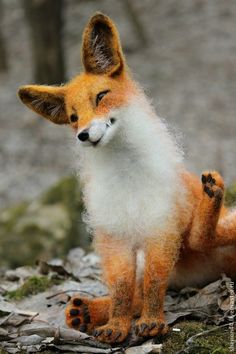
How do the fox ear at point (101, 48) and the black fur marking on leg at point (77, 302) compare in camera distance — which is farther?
the black fur marking on leg at point (77, 302)

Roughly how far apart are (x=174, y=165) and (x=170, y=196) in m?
0.20

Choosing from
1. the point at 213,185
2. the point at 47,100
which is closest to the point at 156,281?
the point at 213,185

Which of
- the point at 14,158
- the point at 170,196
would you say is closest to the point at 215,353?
the point at 170,196

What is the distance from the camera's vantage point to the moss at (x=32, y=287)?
5414 mm

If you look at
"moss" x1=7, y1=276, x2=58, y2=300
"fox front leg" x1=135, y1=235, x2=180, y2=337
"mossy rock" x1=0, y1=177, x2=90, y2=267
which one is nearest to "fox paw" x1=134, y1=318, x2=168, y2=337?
"fox front leg" x1=135, y1=235, x2=180, y2=337

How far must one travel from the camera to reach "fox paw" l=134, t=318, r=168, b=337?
3889 mm

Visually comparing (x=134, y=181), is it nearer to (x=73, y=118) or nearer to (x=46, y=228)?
(x=73, y=118)

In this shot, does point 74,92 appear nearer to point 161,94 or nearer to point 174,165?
point 174,165

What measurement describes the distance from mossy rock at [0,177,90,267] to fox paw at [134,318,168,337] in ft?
12.0

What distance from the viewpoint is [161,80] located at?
616 inches

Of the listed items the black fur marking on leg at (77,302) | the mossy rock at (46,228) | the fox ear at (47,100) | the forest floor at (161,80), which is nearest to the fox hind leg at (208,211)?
the black fur marking on leg at (77,302)

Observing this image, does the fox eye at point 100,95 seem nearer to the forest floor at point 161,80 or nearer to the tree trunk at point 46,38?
the forest floor at point 161,80

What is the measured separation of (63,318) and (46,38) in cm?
955

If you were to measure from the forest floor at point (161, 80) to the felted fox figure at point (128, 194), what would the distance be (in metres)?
5.42
